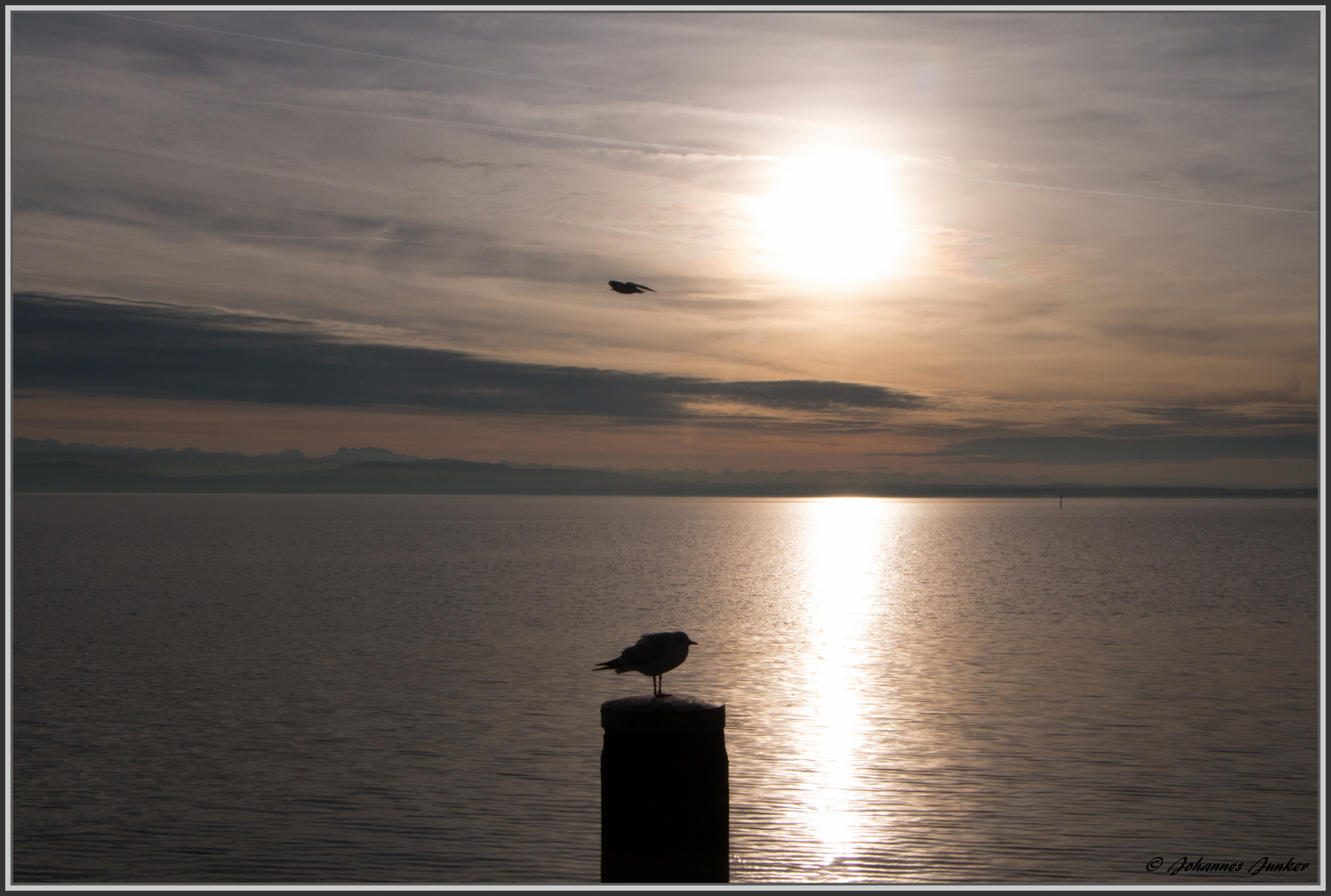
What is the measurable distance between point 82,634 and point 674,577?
39.2 meters

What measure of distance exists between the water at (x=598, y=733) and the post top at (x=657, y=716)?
8.23 m

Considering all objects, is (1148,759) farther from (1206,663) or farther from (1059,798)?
(1206,663)

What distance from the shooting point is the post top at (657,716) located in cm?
731

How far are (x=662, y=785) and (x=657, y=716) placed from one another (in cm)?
51

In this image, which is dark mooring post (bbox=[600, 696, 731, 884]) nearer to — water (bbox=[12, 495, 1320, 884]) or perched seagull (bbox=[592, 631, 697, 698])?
perched seagull (bbox=[592, 631, 697, 698])

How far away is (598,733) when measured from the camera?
860 inches

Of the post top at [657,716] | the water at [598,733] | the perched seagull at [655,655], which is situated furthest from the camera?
the water at [598,733]

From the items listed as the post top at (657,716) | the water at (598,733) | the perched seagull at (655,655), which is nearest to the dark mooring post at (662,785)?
the post top at (657,716)

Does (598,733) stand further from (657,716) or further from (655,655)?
(657,716)

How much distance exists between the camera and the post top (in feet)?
24.0

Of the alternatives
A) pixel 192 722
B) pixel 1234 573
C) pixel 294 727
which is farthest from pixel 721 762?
pixel 1234 573

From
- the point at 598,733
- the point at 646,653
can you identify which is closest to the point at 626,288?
the point at 646,653

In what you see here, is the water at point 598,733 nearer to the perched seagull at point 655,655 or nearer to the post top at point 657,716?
the perched seagull at point 655,655

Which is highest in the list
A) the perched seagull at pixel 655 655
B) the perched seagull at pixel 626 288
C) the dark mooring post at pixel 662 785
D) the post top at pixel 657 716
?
the perched seagull at pixel 626 288
